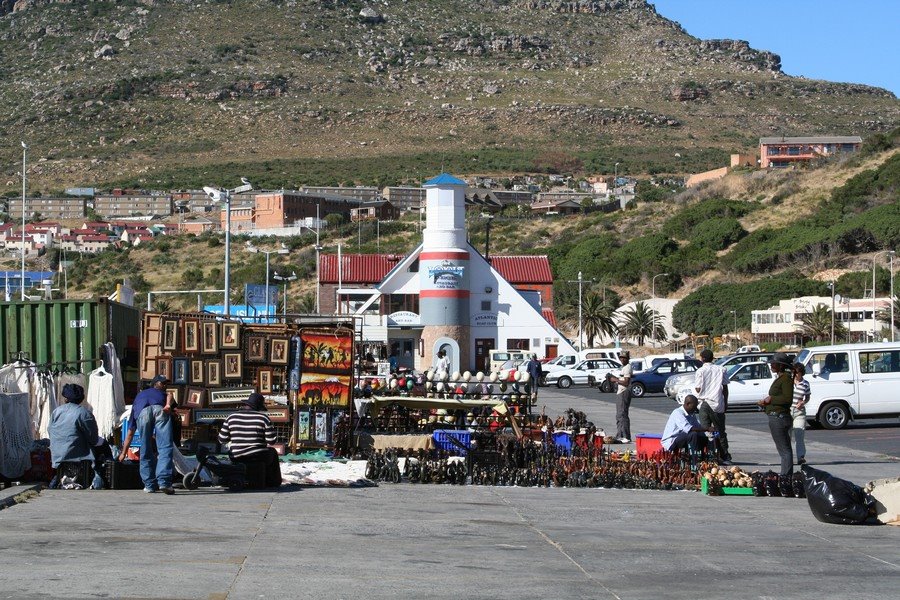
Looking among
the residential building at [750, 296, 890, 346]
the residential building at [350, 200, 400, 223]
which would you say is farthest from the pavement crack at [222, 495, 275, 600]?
the residential building at [350, 200, 400, 223]

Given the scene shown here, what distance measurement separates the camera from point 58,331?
20688 mm

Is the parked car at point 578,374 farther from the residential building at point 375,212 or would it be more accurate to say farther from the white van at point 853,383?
the residential building at point 375,212

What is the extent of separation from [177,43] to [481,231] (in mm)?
77620

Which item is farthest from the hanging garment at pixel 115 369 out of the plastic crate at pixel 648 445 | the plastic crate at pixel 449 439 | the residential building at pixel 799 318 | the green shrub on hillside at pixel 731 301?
the green shrub on hillside at pixel 731 301

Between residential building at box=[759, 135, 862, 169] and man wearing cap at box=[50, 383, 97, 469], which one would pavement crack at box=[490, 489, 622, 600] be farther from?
residential building at box=[759, 135, 862, 169]

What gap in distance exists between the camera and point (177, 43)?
597ft

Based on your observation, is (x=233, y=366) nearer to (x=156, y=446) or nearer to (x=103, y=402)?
(x=103, y=402)

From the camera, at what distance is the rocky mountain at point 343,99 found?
15588cm

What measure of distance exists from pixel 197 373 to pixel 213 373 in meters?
0.27

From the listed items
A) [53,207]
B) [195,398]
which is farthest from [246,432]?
[53,207]

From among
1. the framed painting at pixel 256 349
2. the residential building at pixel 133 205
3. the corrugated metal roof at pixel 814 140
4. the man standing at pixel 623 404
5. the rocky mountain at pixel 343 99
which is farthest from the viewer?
the rocky mountain at pixel 343 99

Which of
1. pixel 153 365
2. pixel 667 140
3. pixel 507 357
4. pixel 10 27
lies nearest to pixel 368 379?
pixel 153 365

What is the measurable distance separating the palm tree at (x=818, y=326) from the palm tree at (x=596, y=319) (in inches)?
501

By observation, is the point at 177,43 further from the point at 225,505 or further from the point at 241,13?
the point at 225,505
